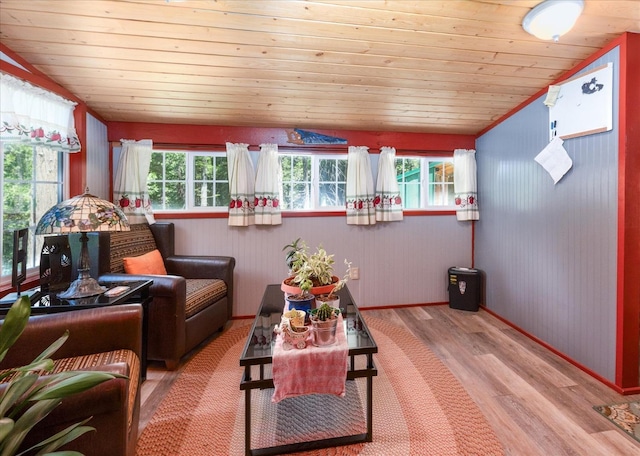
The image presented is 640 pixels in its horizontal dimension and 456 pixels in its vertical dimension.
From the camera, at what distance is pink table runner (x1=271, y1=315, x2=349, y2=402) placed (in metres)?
1.36

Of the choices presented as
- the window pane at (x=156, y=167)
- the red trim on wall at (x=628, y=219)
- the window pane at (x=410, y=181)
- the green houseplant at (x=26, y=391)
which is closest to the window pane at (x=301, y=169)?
the window pane at (x=410, y=181)

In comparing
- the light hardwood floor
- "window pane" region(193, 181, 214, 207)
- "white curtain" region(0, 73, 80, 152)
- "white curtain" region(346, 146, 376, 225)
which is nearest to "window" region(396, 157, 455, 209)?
"white curtain" region(346, 146, 376, 225)

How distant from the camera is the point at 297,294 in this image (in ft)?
5.75

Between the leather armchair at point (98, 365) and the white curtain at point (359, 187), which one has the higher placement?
the white curtain at point (359, 187)

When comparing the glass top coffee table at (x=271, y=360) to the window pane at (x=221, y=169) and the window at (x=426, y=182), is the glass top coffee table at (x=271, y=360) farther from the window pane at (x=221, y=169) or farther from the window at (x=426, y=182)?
the window at (x=426, y=182)

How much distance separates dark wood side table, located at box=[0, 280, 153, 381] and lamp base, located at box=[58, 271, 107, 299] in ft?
0.10

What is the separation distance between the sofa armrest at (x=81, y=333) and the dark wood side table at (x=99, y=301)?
192 millimetres

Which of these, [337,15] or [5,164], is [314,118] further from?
[5,164]

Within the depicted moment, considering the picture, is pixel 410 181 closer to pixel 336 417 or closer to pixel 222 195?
pixel 222 195

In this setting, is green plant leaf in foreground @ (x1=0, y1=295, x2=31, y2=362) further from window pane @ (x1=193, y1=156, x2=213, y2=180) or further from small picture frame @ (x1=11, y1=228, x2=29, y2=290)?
window pane @ (x1=193, y1=156, x2=213, y2=180)

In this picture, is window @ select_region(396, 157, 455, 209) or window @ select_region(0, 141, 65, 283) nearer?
window @ select_region(0, 141, 65, 283)

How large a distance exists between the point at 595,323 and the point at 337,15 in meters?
2.69

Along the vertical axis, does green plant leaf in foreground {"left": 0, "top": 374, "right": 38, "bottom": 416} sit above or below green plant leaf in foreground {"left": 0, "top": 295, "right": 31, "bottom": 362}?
below

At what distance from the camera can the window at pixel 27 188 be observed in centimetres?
186
